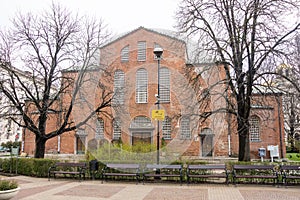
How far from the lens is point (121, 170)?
12.7 m

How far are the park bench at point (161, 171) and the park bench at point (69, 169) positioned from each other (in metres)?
3.05

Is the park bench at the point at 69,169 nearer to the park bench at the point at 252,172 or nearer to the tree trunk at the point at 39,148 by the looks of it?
the tree trunk at the point at 39,148

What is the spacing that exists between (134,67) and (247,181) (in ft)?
26.2

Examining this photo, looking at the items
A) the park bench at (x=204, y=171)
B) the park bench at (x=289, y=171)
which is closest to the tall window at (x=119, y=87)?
the park bench at (x=204, y=171)

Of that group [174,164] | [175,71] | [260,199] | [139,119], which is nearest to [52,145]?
[139,119]

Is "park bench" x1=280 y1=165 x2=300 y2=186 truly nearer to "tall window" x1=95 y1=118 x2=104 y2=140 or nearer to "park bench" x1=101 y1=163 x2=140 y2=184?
"park bench" x1=101 y1=163 x2=140 y2=184

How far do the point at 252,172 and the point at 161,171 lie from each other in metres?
4.01

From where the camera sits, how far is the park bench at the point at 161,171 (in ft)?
38.9

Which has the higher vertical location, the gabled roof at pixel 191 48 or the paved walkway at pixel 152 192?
the gabled roof at pixel 191 48

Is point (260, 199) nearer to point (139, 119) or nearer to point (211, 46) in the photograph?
point (211, 46)

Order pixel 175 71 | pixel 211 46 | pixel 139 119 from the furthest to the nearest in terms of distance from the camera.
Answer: pixel 139 119 → pixel 175 71 → pixel 211 46

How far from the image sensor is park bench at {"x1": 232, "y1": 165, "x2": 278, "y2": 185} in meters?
11.2

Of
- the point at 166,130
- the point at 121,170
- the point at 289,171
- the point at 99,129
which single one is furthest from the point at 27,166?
the point at 289,171

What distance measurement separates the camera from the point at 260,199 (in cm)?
861
